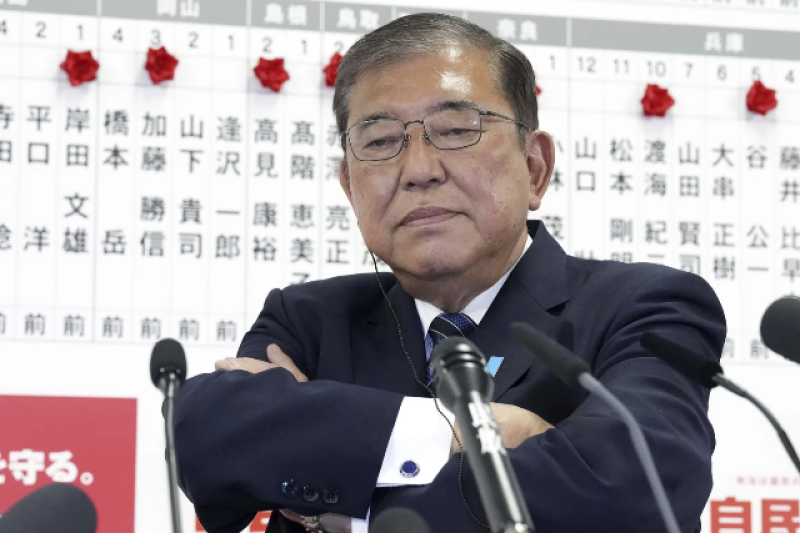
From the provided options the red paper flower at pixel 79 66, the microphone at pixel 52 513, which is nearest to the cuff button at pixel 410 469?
the microphone at pixel 52 513

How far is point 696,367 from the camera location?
1.49m

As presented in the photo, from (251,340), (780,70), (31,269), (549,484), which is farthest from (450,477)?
(780,70)

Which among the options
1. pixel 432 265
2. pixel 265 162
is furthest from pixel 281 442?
pixel 265 162

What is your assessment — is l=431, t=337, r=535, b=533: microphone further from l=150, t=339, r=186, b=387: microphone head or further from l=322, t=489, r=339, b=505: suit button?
l=322, t=489, r=339, b=505: suit button

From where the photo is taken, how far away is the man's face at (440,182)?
229 cm

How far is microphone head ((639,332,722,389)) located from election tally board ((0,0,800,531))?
1752mm

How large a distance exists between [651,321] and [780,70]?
71.9 inches

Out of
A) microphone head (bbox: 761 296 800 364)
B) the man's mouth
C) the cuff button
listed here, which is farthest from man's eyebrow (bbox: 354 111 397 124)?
microphone head (bbox: 761 296 800 364)

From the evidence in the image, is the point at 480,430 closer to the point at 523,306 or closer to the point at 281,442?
the point at 281,442

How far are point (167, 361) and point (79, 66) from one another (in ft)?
5.86

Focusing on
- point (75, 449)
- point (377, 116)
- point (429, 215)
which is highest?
point (377, 116)

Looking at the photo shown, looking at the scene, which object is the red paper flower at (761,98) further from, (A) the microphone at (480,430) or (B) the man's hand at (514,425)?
(A) the microphone at (480,430)

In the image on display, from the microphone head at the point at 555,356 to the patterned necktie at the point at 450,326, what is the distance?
3.10 feet

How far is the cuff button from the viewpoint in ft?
6.23
